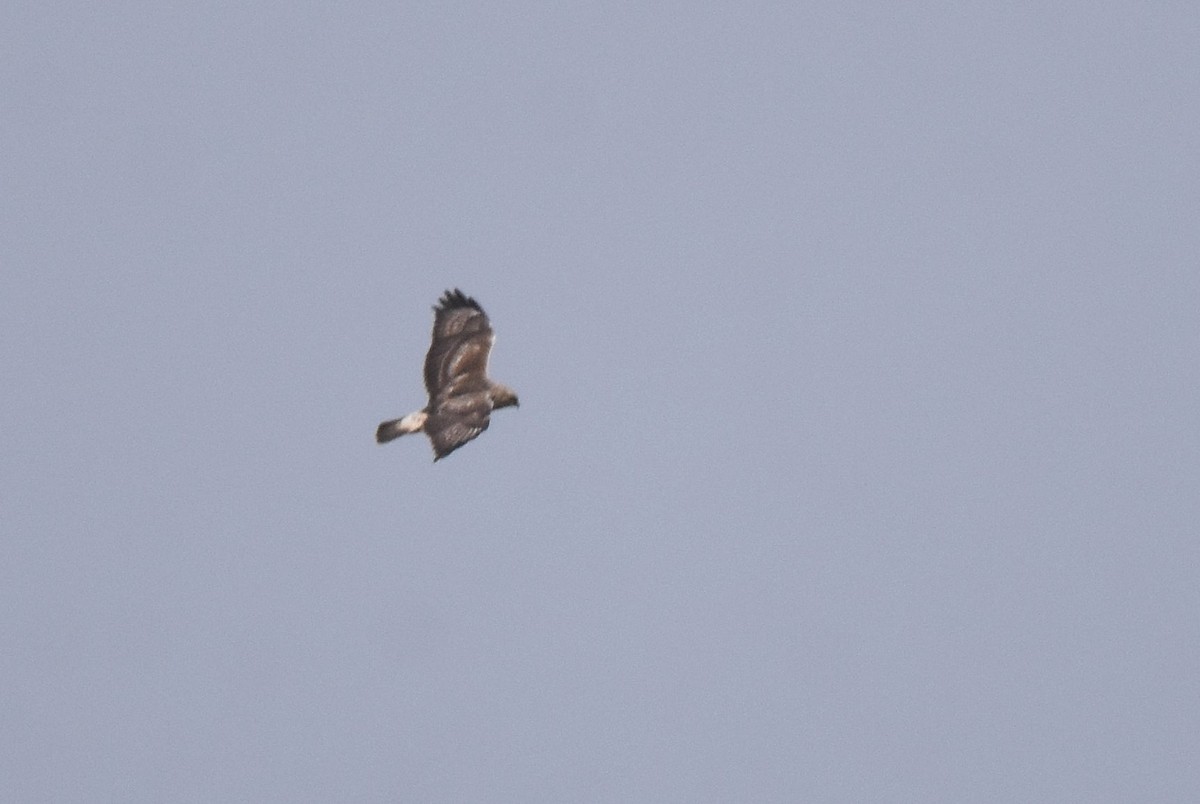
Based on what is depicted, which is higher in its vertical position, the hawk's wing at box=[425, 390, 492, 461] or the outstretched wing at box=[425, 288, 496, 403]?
the outstretched wing at box=[425, 288, 496, 403]

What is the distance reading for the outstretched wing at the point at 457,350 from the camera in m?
18.3

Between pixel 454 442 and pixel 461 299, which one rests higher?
pixel 461 299

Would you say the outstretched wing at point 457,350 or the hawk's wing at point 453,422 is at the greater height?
the outstretched wing at point 457,350

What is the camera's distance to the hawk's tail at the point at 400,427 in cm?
1828

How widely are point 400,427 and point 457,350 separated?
1.20 meters

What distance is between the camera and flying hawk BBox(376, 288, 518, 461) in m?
18.2

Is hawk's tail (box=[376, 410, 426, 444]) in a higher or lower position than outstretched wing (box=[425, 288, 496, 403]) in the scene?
lower

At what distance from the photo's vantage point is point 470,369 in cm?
1845

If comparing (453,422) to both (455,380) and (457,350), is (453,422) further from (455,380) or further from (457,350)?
(457,350)

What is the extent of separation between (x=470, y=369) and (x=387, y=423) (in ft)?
4.07

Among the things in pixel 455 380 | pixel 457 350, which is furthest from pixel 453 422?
pixel 457 350

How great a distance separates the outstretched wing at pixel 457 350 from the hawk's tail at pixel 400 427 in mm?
231

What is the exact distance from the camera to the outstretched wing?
Answer: 1833 cm

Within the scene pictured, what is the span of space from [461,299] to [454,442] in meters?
1.78
